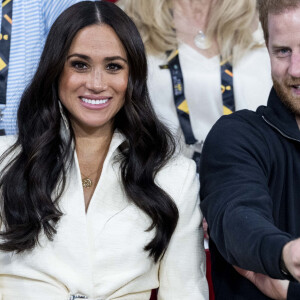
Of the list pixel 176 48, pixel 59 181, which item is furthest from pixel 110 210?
pixel 176 48

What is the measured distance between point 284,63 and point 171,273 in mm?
641

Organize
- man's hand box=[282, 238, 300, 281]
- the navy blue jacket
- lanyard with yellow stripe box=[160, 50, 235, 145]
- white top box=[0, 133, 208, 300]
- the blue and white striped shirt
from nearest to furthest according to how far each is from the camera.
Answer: man's hand box=[282, 238, 300, 281]
the navy blue jacket
white top box=[0, 133, 208, 300]
the blue and white striped shirt
lanyard with yellow stripe box=[160, 50, 235, 145]

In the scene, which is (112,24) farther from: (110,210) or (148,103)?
(110,210)

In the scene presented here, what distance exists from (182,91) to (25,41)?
25.2 inches

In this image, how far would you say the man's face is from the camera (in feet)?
6.42

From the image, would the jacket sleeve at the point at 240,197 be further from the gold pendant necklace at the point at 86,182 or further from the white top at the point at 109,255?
the gold pendant necklace at the point at 86,182

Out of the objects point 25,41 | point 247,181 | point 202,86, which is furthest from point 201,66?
point 247,181

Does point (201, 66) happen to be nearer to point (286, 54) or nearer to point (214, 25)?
point (214, 25)

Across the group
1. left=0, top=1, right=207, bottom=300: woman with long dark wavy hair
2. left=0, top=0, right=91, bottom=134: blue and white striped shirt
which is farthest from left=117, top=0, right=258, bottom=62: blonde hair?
left=0, top=1, right=207, bottom=300: woman with long dark wavy hair

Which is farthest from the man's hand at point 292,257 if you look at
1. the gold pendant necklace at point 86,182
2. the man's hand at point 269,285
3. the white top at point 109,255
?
the gold pendant necklace at point 86,182

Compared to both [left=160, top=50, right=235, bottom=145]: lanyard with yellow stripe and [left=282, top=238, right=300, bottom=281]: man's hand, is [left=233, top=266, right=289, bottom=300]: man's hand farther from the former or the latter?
[left=160, top=50, right=235, bottom=145]: lanyard with yellow stripe

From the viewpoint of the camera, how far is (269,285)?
1871mm

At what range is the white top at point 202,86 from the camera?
286cm

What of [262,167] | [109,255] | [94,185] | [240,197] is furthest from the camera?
[94,185]
